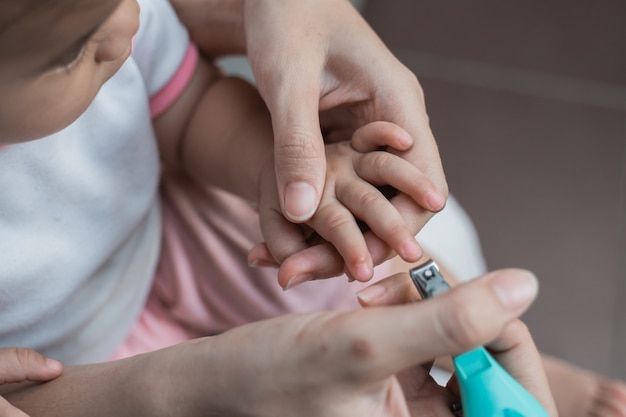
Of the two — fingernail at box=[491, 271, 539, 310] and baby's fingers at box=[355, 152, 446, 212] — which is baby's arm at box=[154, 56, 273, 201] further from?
fingernail at box=[491, 271, 539, 310]

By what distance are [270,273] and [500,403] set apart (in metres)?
0.32

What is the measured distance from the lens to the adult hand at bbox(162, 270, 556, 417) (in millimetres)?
354

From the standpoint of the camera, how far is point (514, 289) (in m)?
0.36

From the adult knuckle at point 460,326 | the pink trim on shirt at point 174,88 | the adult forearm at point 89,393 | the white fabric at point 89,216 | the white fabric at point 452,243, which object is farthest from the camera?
the white fabric at point 452,243

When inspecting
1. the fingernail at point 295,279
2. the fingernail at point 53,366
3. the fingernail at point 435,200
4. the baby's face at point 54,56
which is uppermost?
the baby's face at point 54,56

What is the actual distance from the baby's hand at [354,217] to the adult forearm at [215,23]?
0.54 ft

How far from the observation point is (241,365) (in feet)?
1.30

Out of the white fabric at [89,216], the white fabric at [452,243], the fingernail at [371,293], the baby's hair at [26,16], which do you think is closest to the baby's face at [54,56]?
the baby's hair at [26,16]

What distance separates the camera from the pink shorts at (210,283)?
2.24ft

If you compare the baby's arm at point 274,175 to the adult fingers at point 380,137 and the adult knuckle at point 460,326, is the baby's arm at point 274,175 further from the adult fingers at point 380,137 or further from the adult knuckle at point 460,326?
the adult knuckle at point 460,326

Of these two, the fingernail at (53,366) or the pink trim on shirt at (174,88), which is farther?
the pink trim on shirt at (174,88)

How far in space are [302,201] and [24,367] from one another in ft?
0.73

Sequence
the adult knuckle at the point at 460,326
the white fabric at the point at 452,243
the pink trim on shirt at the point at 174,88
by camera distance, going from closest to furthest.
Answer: the adult knuckle at the point at 460,326 → the pink trim on shirt at the point at 174,88 → the white fabric at the point at 452,243

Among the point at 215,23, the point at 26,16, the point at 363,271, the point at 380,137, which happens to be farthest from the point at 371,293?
the point at 215,23
